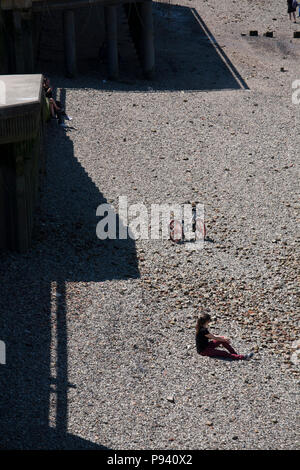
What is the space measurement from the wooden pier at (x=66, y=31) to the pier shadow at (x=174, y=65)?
1.73ft

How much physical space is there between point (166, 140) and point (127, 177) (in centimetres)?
311

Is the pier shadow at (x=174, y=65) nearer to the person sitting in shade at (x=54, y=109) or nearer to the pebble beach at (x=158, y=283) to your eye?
the pebble beach at (x=158, y=283)

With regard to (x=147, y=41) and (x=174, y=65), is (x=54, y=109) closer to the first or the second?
(x=147, y=41)

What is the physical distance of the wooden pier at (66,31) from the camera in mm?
22234

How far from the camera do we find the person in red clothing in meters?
11.4

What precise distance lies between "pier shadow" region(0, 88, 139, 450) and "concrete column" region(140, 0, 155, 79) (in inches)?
340

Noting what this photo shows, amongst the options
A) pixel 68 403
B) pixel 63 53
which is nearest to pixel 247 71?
pixel 63 53

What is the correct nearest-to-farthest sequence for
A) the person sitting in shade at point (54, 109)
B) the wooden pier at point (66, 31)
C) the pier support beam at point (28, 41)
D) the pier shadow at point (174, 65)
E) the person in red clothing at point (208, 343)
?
the person in red clothing at point (208, 343) → the person sitting in shade at point (54, 109) → the wooden pier at point (66, 31) → the pier support beam at point (28, 41) → the pier shadow at point (174, 65)

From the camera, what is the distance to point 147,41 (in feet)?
86.2

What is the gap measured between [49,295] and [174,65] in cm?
1745

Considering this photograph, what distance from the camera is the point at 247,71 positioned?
1091 inches

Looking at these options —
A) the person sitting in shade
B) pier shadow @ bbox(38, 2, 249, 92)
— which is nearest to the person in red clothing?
the person sitting in shade

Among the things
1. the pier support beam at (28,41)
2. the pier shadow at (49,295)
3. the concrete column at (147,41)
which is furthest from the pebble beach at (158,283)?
the pier support beam at (28,41)

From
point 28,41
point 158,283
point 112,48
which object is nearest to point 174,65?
point 112,48
